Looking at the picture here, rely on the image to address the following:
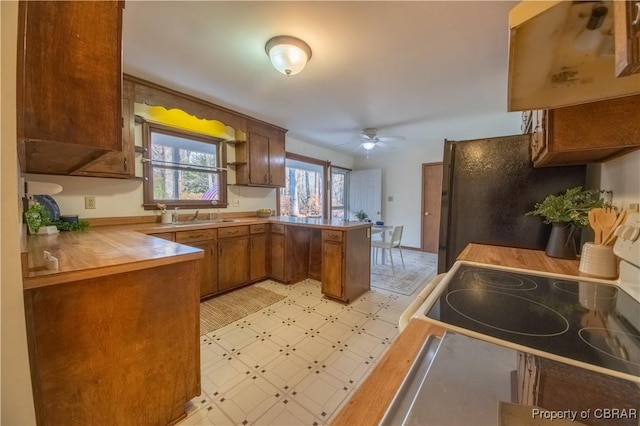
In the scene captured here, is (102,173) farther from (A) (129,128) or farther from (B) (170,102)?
(B) (170,102)

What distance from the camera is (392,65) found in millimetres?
2125

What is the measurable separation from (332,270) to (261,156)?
198 cm

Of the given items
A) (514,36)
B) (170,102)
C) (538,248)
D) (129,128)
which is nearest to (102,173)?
(129,128)

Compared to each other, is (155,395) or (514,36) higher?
(514,36)

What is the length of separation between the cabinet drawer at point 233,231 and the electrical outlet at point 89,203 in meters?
1.18

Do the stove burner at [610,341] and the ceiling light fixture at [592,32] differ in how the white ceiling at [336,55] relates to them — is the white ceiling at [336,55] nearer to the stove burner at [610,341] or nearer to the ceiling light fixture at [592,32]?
the ceiling light fixture at [592,32]

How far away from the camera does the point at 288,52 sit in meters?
1.80

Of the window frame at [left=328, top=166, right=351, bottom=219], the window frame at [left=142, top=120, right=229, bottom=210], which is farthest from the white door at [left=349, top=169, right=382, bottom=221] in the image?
the window frame at [left=142, top=120, right=229, bottom=210]

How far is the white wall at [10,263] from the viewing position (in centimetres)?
60

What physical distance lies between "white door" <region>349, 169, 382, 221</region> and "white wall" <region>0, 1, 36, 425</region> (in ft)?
18.2

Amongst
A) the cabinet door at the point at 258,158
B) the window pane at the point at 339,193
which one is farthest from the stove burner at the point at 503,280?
the window pane at the point at 339,193

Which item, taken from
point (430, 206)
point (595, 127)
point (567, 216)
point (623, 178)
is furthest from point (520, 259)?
point (430, 206)

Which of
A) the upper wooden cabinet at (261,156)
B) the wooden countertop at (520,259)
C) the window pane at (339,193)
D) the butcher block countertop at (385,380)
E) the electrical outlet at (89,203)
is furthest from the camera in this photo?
the window pane at (339,193)

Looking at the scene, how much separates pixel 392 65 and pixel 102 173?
2774 millimetres
